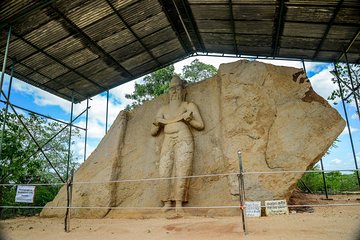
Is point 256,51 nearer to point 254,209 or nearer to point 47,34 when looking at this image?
point 254,209

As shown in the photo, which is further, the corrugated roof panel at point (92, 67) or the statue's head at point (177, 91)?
the corrugated roof panel at point (92, 67)

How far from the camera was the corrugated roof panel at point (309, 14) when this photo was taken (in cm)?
818

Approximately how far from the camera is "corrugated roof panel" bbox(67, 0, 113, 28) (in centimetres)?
811

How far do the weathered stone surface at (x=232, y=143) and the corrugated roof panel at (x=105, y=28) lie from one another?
8.89 ft

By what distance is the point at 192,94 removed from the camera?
9016 mm

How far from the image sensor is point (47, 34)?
8734 millimetres

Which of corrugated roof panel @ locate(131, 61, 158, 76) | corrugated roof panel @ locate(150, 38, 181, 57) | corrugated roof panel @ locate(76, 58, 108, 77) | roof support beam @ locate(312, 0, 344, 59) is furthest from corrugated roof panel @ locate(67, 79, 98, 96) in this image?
roof support beam @ locate(312, 0, 344, 59)

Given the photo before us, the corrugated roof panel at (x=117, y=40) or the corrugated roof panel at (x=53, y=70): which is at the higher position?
the corrugated roof panel at (x=117, y=40)

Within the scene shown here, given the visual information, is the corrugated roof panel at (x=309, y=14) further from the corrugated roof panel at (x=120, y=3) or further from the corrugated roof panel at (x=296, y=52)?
the corrugated roof panel at (x=120, y=3)

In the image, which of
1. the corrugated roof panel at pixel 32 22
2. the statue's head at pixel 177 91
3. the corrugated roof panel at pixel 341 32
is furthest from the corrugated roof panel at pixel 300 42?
the corrugated roof panel at pixel 32 22

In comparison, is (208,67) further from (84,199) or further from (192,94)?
(84,199)

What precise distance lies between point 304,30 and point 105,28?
6.42 metres

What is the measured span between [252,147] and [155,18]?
5.34 meters

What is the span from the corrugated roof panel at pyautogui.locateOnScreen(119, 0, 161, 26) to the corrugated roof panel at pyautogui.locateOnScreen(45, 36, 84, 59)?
1.83 meters
